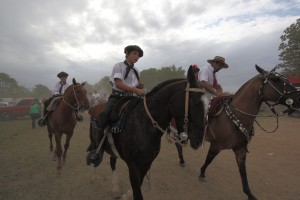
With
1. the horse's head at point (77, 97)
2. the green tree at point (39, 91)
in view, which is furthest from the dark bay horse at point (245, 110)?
the green tree at point (39, 91)

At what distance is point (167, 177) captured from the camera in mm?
6344

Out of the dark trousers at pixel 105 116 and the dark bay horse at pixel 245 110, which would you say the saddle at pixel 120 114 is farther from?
the dark bay horse at pixel 245 110

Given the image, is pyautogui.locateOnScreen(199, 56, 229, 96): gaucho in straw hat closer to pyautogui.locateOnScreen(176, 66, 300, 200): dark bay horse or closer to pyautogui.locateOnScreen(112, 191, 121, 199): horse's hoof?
pyautogui.locateOnScreen(176, 66, 300, 200): dark bay horse

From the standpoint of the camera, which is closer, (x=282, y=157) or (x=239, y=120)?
(x=239, y=120)

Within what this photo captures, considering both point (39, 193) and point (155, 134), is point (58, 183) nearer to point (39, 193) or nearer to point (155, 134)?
point (39, 193)

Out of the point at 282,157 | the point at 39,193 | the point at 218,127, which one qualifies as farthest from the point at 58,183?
the point at 282,157

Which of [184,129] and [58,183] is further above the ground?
[184,129]

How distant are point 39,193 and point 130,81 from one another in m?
3.52

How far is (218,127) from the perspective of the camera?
5.26m

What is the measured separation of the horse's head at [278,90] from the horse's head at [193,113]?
2671 mm

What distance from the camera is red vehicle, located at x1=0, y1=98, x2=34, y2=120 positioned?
23297 millimetres

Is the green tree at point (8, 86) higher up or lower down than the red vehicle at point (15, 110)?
higher up

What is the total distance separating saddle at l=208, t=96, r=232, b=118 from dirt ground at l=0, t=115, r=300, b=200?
5.83ft

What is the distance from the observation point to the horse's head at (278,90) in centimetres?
476
